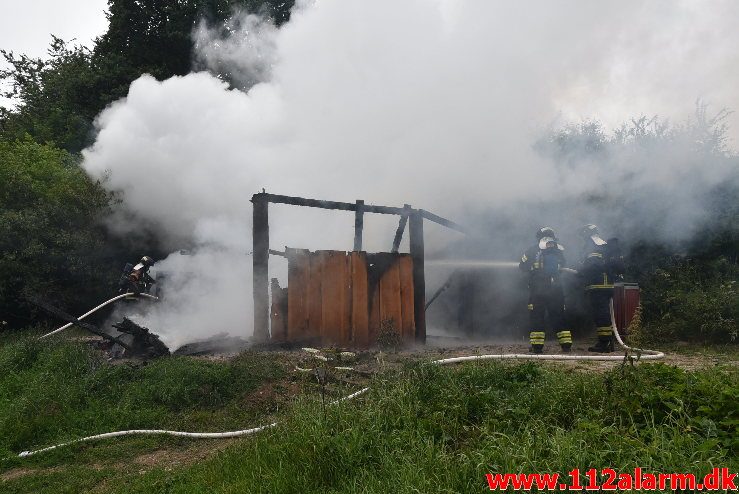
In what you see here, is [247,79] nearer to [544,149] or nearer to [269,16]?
[269,16]

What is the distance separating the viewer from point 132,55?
21938 millimetres

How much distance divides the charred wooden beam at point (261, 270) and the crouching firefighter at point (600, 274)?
5051 millimetres

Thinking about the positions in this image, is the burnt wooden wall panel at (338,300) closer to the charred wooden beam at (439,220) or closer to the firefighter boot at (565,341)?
the charred wooden beam at (439,220)

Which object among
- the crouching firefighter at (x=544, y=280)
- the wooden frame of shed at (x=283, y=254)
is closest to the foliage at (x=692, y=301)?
the crouching firefighter at (x=544, y=280)

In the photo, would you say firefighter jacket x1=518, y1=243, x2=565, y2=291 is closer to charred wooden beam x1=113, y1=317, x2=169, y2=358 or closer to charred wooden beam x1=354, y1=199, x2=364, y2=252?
charred wooden beam x1=354, y1=199, x2=364, y2=252

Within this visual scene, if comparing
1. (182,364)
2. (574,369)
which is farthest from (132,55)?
(574,369)

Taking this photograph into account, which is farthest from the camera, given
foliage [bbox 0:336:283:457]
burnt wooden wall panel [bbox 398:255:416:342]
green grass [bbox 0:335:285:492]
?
burnt wooden wall panel [bbox 398:255:416:342]

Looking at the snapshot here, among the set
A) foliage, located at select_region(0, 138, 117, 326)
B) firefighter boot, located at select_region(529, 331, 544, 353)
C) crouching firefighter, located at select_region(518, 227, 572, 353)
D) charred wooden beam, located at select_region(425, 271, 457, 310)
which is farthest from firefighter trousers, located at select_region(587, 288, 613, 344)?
foliage, located at select_region(0, 138, 117, 326)

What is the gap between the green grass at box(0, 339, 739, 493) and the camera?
11.1 ft

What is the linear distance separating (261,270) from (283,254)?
0.50m

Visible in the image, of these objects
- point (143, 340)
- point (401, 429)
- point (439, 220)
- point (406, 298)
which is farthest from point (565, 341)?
point (143, 340)

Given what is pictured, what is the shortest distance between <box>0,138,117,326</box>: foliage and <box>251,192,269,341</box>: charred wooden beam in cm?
651

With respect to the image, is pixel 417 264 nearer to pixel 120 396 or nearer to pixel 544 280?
pixel 544 280

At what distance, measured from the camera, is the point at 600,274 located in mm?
8375
